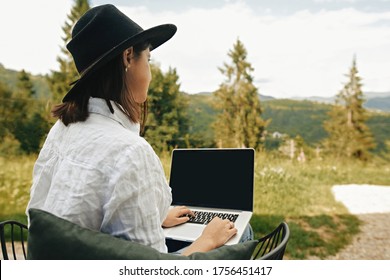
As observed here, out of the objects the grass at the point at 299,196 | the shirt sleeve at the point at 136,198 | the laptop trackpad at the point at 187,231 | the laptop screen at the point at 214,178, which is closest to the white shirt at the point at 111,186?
the shirt sleeve at the point at 136,198

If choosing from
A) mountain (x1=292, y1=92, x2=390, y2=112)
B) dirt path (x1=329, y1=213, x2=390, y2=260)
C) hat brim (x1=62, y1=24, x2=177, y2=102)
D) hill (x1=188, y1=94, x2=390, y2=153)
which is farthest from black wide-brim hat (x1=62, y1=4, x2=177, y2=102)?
mountain (x1=292, y1=92, x2=390, y2=112)

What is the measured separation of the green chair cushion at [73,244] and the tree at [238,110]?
168 inches

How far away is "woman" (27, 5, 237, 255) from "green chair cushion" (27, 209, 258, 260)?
56mm

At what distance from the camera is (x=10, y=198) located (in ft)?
13.7

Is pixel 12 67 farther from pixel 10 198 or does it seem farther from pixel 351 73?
pixel 351 73

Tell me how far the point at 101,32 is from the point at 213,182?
2.59ft

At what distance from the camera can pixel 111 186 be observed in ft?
2.64

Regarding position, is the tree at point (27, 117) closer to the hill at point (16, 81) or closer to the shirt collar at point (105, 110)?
the hill at point (16, 81)

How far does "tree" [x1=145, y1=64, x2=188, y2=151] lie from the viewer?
5055mm

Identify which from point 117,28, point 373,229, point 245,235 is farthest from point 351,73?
point 117,28

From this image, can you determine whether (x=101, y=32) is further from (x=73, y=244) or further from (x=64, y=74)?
(x=64, y=74)

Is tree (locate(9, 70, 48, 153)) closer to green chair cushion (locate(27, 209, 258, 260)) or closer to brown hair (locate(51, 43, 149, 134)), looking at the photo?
brown hair (locate(51, 43, 149, 134))

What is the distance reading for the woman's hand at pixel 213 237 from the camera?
102 centimetres
